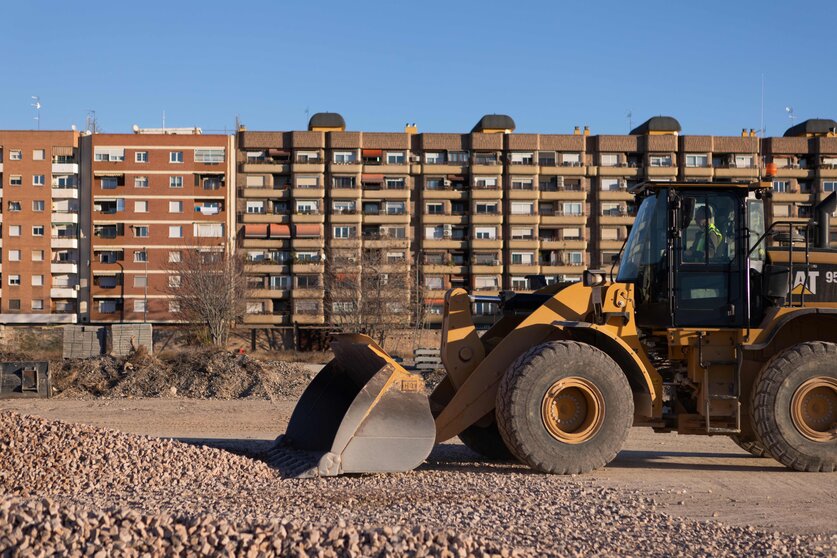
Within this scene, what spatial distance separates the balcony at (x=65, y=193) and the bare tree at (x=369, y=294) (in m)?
24.6

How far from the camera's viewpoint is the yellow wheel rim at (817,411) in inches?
411

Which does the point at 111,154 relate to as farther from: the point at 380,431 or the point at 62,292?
the point at 380,431

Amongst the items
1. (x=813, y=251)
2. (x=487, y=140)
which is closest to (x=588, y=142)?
(x=487, y=140)

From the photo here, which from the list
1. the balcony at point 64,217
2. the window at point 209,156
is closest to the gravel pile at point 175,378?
the window at point 209,156

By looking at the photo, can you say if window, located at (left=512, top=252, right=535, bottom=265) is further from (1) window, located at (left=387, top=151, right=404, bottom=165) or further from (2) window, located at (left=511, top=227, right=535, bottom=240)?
(1) window, located at (left=387, top=151, right=404, bottom=165)

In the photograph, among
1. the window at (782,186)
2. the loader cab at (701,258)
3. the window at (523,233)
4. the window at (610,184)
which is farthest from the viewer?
the window at (782,186)

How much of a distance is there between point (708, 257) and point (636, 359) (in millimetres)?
1628

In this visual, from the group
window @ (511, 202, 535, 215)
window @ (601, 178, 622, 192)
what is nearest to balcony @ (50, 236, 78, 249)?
window @ (511, 202, 535, 215)

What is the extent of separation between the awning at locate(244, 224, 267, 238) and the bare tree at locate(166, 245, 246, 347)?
19.0 feet

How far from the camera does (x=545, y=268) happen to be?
8356cm

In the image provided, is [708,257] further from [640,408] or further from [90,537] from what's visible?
[90,537]

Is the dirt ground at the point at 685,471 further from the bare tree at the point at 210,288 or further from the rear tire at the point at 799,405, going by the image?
→ the bare tree at the point at 210,288

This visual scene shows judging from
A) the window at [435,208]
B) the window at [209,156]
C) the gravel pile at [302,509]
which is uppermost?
the window at [209,156]

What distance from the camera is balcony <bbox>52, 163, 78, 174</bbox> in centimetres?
8094
